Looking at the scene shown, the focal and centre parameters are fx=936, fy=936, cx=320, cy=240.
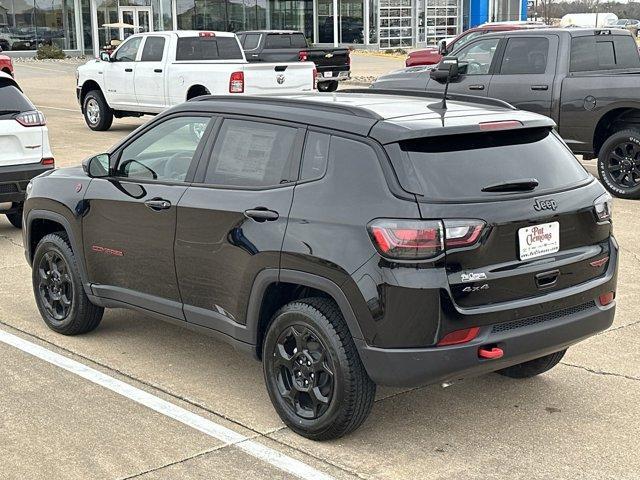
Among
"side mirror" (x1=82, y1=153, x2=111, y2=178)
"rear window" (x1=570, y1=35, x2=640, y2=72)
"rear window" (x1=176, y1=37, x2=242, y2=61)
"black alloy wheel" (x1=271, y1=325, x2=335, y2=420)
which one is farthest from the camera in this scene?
"rear window" (x1=176, y1=37, x2=242, y2=61)

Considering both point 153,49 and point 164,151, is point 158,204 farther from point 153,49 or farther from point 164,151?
point 153,49

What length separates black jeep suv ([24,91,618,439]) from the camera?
4.20 m

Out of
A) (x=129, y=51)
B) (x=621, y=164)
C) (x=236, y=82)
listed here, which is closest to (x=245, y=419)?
A: (x=621, y=164)

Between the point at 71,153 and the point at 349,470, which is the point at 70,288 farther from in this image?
the point at 71,153

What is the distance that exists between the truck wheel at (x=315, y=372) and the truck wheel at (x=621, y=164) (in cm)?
748

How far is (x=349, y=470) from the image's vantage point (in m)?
4.30

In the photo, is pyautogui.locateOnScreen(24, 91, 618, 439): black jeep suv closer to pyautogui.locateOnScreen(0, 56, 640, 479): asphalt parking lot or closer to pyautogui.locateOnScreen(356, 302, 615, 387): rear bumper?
pyautogui.locateOnScreen(356, 302, 615, 387): rear bumper

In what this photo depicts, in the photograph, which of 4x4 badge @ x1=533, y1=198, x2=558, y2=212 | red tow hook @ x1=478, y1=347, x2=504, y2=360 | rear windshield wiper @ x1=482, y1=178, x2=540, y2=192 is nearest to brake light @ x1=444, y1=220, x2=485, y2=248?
rear windshield wiper @ x1=482, y1=178, x2=540, y2=192

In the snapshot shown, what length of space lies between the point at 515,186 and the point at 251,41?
2189 cm

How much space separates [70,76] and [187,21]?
1496 cm

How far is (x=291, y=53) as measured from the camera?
2503 centimetres

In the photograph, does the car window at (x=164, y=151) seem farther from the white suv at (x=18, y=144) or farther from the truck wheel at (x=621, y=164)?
the truck wheel at (x=621, y=164)

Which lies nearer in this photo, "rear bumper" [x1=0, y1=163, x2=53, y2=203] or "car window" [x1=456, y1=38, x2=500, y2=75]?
"rear bumper" [x1=0, y1=163, x2=53, y2=203]

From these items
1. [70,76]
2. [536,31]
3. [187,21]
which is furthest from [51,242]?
[187,21]
